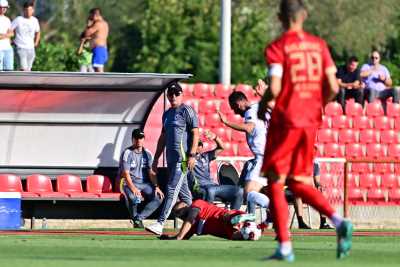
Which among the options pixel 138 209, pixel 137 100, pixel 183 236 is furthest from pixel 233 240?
pixel 137 100

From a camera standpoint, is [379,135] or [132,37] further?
[132,37]

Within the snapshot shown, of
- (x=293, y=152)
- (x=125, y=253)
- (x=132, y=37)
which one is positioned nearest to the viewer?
(x=293, y=152)

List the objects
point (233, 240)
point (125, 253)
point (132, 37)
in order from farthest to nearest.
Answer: point (132, 37) → point (233, 240) → point (125, 253)

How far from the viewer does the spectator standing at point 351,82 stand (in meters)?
28.1

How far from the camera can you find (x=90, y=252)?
13812 mm

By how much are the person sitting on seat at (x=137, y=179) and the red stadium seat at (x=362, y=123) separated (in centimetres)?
809

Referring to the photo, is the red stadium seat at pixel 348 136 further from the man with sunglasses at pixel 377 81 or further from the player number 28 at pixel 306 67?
the player number 28 at pixel 306 67

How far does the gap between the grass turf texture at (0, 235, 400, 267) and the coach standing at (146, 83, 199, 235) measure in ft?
5.24

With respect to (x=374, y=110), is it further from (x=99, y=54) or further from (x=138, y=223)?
(x=138, y=223)

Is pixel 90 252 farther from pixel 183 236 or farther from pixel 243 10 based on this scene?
pixel 243 10

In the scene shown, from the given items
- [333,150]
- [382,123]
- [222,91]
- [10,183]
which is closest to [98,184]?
[10,183]

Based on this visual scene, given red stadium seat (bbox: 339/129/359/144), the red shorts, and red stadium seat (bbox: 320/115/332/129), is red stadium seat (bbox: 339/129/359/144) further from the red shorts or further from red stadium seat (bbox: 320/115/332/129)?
the red shorts

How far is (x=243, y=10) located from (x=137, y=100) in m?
42.8

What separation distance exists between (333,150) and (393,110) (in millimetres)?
1558
